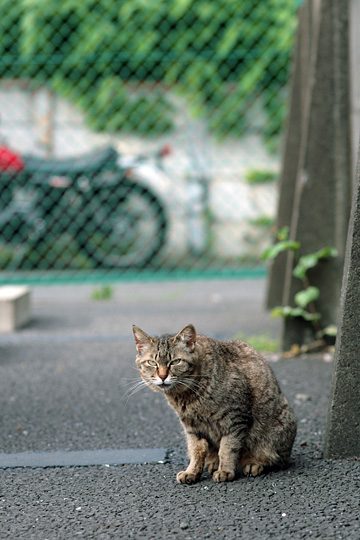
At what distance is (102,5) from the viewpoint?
9938 mm

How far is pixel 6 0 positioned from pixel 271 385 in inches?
265

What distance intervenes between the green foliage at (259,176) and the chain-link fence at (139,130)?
0.01 m

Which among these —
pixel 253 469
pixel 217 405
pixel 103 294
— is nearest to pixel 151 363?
pixel 217 405

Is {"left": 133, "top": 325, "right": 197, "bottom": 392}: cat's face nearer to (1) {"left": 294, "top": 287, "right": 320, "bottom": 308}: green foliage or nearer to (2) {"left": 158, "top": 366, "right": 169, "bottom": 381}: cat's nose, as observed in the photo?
(2) {"left": 158, "top": 366, "right": 169, "bottom": 381}: cat's nose

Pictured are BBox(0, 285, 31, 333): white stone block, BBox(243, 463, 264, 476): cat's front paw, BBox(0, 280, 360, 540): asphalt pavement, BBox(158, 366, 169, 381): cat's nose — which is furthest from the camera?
BBox(0, 285, 31, 333): white stone block

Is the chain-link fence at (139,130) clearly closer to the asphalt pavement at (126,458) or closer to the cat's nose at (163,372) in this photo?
the asphalt pavement at (126,458)

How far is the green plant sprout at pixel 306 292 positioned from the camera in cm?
588

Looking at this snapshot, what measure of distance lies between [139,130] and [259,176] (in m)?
1.33

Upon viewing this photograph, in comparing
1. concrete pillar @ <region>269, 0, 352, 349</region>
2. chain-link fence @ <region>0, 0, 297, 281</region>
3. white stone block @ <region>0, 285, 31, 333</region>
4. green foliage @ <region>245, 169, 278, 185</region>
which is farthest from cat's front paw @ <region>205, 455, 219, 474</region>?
green foliage @ <region>245, 169, 278, 185</region>

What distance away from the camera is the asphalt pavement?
329 centimetres

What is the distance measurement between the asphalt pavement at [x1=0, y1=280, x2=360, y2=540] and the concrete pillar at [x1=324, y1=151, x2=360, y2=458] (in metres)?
0.15

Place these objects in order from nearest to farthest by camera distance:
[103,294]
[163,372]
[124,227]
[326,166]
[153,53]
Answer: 1. [163,372]
2. [326,166]
3. [103,294]
4. [153,53]
5. [124,227]

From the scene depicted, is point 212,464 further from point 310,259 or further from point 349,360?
point 310,259

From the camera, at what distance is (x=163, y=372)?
3.71 meters
